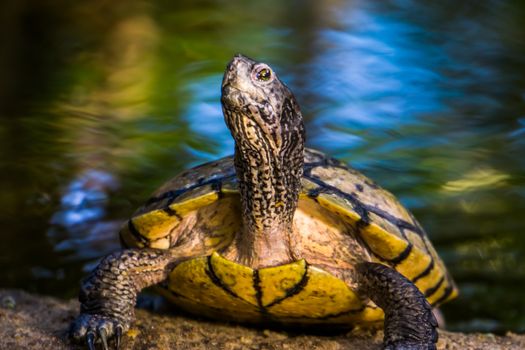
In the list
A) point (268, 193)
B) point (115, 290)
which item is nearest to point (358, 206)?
point (268, 193)

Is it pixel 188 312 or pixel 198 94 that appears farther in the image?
pixel 198 94

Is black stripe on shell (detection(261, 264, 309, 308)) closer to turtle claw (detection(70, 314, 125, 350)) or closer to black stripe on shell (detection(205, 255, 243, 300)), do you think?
black stripe on shell (detection(205, 255, 243, 300))

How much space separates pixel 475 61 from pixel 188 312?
5169 millimetres

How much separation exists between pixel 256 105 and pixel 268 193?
336mm

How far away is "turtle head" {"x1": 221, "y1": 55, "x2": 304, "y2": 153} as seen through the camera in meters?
2.09

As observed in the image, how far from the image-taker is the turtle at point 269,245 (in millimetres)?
2225

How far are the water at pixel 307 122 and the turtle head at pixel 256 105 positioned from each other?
2.65 meters

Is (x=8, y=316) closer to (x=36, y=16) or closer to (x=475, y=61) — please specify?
(x=475, y=61)

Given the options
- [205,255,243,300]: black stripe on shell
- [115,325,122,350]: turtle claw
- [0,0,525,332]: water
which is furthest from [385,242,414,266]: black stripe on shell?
[0,0,525,332]: water

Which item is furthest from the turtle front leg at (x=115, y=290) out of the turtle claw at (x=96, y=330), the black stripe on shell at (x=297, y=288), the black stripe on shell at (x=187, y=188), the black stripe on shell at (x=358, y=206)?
the black stripe on shell at (x=358, y=206)

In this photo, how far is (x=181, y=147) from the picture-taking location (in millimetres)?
5578

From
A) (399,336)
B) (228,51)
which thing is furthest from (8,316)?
(228,51)

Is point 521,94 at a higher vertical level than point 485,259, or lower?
higher

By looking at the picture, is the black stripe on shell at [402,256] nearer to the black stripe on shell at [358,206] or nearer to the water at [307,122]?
the black stripe on shell at [358,206]
